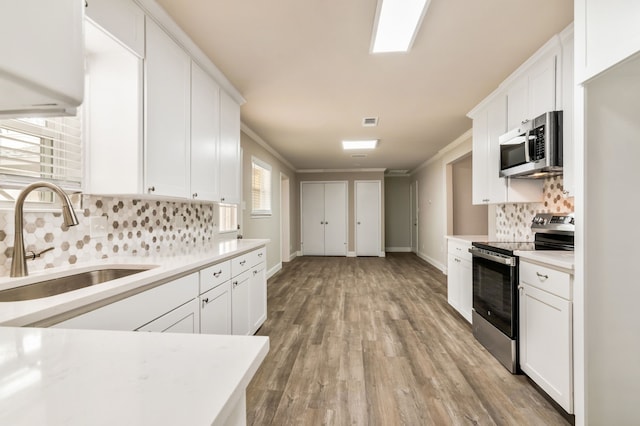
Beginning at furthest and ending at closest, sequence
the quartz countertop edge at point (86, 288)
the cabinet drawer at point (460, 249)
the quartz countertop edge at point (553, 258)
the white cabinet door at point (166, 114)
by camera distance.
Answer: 1. the cabinet drawer at point (460, 249)
2. the white cabinet door at point (166, 114)
3. the quartz countertop edge at point (553, 258)
4. the quartz countertop edge at point (86, 288)

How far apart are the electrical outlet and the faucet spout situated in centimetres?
50

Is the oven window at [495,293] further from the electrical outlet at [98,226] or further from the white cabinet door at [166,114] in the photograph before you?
the electrical outlet at [98,226]

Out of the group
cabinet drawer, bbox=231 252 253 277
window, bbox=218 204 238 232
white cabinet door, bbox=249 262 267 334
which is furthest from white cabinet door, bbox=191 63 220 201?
window, bbox=218 204 238 232

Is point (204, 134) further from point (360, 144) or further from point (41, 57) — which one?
point (360, 144)

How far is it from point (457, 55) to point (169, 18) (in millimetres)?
2068

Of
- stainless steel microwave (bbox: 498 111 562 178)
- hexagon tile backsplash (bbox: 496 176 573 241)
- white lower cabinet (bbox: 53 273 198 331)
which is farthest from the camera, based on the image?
hexagon tile backsplash (bbox: 496 176 573 241)

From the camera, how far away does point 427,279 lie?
17.7 feet

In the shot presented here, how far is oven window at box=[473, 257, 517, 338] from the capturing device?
226 centimetres

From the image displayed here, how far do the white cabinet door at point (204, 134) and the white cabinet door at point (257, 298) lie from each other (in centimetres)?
81

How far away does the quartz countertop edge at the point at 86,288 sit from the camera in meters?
0.92

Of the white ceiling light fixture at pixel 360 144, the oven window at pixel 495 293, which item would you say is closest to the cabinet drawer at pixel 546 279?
the oven window at pixel 495 293

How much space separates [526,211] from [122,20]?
143 inches

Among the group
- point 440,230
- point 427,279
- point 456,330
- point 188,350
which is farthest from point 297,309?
point 440,230

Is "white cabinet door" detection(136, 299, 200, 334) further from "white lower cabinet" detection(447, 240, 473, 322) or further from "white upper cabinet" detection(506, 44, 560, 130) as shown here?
"white upper cabinet" detection(506, 44, 560, 130)
